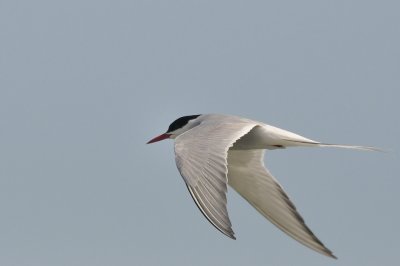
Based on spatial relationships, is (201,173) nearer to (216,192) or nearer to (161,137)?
(216,192)

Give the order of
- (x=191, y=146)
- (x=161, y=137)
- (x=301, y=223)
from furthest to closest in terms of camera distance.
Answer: (x=161, y=137), (x=301, y=223), (x=191, y=146)

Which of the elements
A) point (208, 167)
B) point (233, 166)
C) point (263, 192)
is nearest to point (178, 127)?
point (233, 166)

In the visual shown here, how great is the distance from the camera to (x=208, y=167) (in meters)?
8.09

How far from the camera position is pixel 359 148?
919 cm

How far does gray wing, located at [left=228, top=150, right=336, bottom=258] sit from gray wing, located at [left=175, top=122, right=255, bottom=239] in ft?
4.42

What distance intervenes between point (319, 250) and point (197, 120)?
7.27ft

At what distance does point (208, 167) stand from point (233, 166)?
8.63 feet

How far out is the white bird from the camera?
782 centimetres

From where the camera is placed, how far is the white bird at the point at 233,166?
25.6ft

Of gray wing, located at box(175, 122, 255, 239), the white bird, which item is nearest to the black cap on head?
the white bird

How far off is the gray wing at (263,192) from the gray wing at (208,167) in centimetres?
135

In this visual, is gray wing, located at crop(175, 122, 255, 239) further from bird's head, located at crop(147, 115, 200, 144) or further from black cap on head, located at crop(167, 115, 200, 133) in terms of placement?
black cap on head, located at crop(167, 115, 200, 133)

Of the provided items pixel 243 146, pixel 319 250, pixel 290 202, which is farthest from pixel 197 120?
pixel 319 250

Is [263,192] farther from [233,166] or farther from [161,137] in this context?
[161,137]
